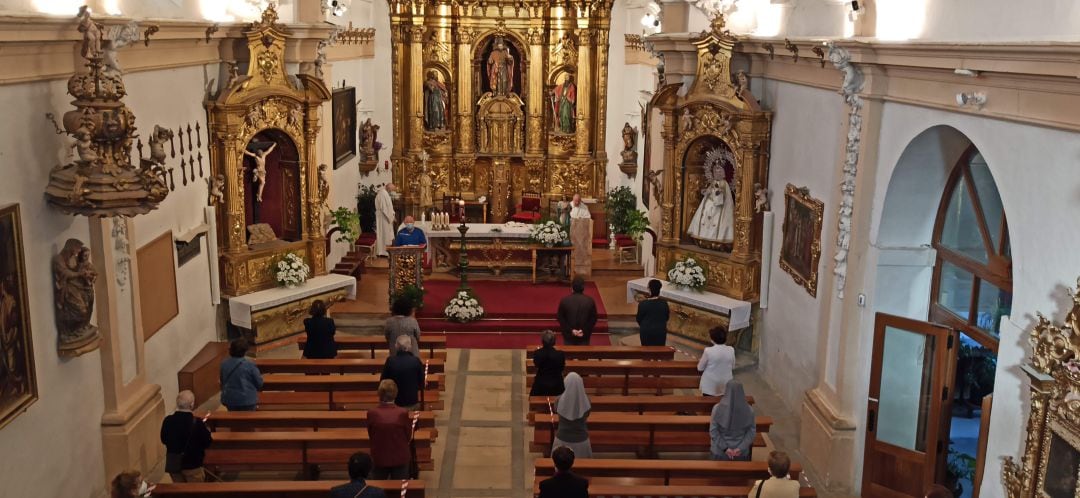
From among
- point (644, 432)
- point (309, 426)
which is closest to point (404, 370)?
point (309, 426)

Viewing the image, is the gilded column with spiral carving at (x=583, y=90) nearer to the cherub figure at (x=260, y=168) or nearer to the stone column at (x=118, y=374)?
the cherub figure at (x=260, y=168)

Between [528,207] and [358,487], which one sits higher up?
[358,487]

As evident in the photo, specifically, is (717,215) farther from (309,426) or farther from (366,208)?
(366,208)

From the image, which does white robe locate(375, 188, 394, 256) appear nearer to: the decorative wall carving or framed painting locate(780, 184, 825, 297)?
framed painting locate(780, 184, 825, 297)

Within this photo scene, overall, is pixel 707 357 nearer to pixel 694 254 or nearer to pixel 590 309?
pixel 590 309

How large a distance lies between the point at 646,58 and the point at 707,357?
10552 mm

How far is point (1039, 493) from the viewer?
683 cm

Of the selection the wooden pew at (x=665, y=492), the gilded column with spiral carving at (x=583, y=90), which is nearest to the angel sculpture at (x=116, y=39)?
the wooden pew at (x=665, y=492)

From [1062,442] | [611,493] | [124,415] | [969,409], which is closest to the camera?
[1062,442]

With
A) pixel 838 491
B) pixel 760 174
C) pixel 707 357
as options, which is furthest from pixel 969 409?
pixel 760 174

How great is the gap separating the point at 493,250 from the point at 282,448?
9236 millimetres

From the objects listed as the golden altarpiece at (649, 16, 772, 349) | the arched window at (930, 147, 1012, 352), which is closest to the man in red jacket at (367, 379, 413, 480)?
the arched window at (930, 147, 1012, 352)

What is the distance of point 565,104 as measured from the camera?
74.8 ft

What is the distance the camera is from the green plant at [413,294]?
613 inches
